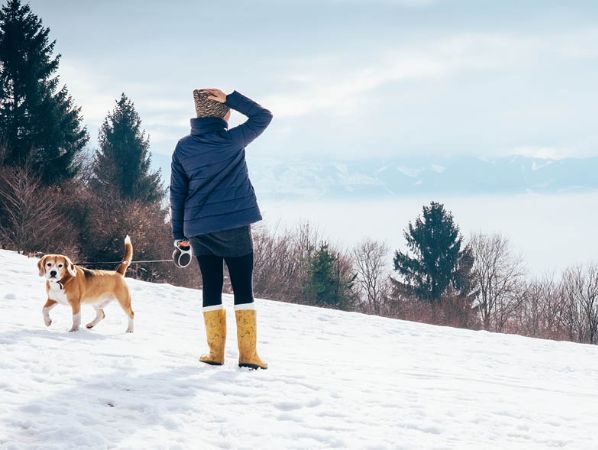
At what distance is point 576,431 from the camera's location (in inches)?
194

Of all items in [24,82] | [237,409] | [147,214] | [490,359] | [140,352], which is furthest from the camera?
[147,214]

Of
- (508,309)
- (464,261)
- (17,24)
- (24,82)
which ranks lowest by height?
(508,309)

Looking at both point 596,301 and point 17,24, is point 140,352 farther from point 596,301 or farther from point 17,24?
point 596,301

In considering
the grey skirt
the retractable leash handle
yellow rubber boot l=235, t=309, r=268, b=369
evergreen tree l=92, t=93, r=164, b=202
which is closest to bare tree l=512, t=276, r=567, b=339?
evergreen tree l=92, t=93, r=164, b=202

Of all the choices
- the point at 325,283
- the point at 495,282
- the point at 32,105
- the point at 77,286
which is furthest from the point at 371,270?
the point at 77,286

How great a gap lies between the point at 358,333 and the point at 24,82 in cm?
2992

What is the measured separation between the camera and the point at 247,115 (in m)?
5.78

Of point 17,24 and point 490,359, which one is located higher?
point 17,24

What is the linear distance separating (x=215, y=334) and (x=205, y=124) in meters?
1.98

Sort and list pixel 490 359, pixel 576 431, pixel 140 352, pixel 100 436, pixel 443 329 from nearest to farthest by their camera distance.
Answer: pixel 100 436 → pixel 576 431 → pixel 140 352 → pixel 490 359 → pixel 443 329

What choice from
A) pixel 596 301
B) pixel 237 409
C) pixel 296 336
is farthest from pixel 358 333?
pixel 596 301

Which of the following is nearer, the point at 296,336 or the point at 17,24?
the point at 296,336

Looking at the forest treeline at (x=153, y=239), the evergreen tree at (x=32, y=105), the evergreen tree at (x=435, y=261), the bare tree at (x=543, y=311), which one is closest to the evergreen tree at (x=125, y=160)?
the forest treeline at (x=153, y=239)

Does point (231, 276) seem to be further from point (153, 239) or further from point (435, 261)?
point (435, 261)
